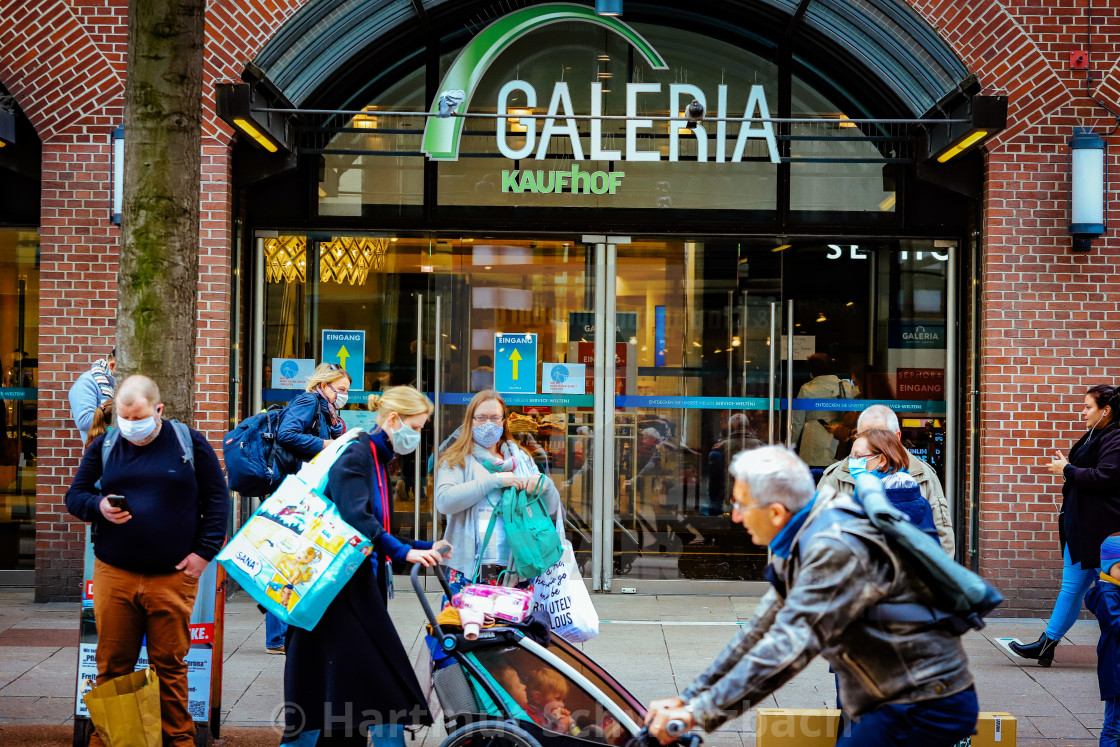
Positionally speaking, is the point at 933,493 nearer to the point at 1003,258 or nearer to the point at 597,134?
the point at 1003,258

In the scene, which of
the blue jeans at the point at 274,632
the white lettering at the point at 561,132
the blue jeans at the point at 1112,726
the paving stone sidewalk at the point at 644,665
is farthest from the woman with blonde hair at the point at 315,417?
the blue jeans at the point at 1112,726

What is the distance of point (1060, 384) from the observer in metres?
8.54

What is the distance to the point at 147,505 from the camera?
4.79 metres

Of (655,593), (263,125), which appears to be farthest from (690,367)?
(263,125)

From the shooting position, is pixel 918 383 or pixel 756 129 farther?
pixel 918 383

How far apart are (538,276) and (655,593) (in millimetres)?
2950

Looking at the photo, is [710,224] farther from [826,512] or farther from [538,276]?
[826,512]

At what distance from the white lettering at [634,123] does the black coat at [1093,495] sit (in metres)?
3.71

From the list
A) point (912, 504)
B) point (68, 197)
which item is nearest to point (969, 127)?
point (912, 504)

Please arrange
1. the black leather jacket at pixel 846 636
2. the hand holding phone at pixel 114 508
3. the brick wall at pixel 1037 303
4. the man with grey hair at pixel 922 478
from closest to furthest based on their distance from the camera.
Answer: the black leather jacket at pixel 846 636
the hand holding phone at pixel 114 508
the man with grey hair at pixel 922 478
the brick wall at pixel 1037 303

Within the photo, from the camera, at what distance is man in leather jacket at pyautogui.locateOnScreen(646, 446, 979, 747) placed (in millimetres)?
2953

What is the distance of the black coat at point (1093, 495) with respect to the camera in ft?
20.9

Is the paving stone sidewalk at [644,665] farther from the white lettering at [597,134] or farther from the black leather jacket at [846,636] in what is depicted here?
the white lettering at [597,134]

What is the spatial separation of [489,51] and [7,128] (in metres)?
3.84
